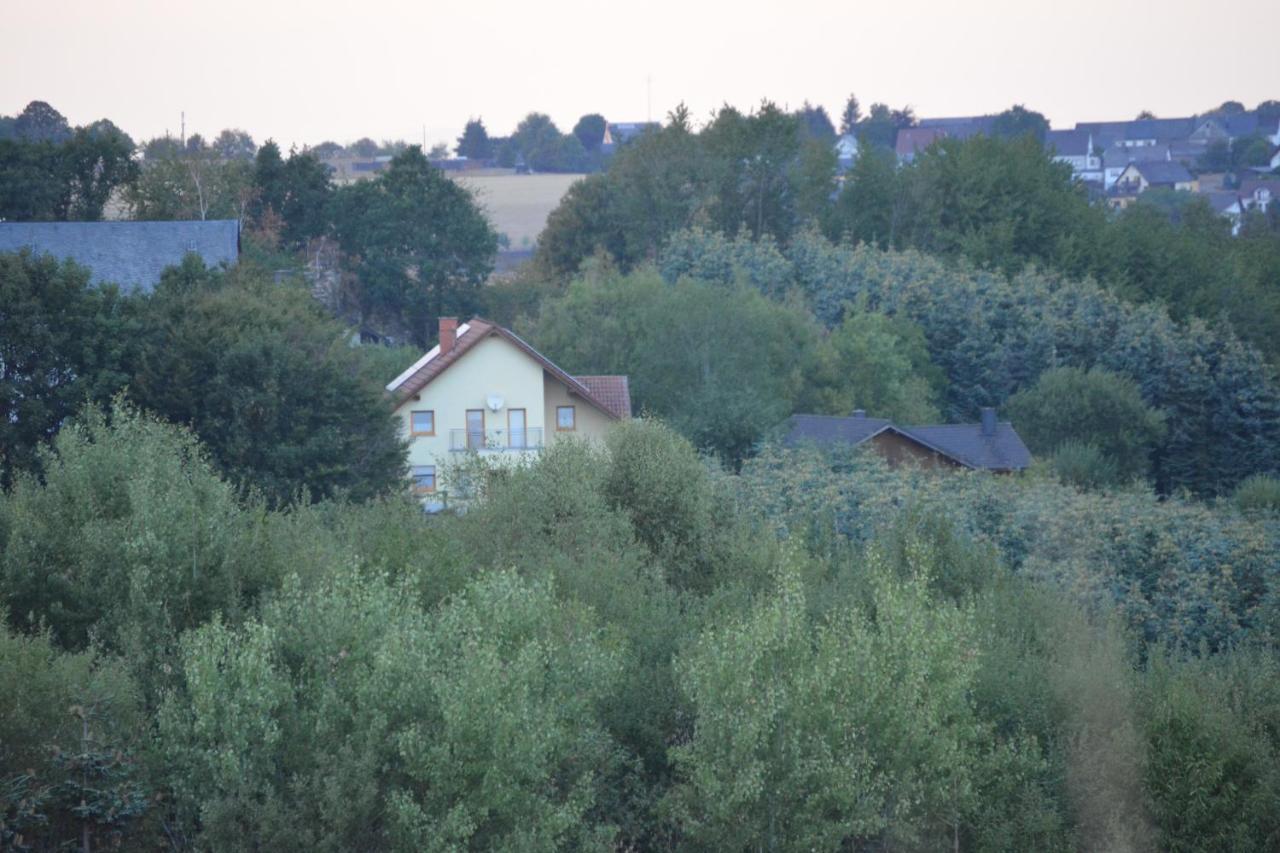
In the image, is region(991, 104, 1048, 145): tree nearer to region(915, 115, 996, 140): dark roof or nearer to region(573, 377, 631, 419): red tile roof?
region(915, 115, 996, 140): dark roof

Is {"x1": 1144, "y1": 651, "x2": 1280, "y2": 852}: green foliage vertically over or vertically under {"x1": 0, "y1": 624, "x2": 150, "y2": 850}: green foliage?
under

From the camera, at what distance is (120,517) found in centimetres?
1642

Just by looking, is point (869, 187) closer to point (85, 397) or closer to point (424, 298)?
point (424, 298)

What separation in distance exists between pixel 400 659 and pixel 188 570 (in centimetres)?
366

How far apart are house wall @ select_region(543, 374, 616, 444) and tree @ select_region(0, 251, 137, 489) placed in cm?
1700

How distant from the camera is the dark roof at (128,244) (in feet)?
104

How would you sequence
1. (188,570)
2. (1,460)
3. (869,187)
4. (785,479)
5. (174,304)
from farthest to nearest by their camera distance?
(869,187)
(785,479)
(174,304)
(1,460)
(188,570)

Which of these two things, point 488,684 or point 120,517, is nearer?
point 488,684

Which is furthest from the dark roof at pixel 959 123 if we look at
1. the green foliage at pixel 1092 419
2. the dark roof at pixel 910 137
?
the green foliage at pixel 1092 419

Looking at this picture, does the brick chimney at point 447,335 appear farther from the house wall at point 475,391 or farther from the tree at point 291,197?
the tree at point 291,197

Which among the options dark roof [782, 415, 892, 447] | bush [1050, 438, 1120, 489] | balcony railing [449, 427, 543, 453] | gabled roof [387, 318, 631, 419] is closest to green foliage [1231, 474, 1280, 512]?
bush [1050, 438, 1120, 489]

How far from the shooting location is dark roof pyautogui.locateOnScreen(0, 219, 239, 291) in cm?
3161

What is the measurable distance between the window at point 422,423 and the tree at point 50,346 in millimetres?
14475

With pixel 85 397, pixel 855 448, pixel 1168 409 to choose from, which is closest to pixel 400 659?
pixel 85 397
